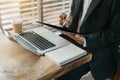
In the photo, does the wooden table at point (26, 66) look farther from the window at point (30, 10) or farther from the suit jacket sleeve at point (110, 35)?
the window at point (30, 10)

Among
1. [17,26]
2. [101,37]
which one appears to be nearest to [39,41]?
[17,26]

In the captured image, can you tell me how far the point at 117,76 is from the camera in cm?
146

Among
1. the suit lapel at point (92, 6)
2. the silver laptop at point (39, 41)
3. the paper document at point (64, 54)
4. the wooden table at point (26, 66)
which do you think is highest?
the suit lapel at point (92, 6)

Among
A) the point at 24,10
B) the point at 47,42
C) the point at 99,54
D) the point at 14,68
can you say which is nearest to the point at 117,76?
the point at 99,54

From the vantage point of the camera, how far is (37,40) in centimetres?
121

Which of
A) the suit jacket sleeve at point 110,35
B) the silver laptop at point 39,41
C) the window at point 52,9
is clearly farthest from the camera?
the window at point 52,9

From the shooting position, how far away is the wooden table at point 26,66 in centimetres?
91

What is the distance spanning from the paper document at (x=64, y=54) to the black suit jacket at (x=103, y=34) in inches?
11.5

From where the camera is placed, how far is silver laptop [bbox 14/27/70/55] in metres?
1.12

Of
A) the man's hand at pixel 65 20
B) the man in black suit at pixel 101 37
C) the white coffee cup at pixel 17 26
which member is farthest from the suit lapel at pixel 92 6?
the white coffee cup at pixel 17 26

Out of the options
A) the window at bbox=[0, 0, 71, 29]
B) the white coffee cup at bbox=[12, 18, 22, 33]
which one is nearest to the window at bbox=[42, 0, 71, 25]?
the window at bbox=[0, 0, 71, 29]

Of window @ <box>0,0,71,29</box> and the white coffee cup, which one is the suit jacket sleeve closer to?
the white coffee cup

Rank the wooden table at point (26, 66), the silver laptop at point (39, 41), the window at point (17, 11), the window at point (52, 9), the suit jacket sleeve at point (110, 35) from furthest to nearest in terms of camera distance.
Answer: the window at point (52, 9) → the window at point (17, 11) → the suit jacket sleeve at point (110, 35) → the silver laptop at point (39, 41) → the wooden table at point (26, 66)

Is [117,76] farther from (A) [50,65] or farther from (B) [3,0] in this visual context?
(B) [3,0]
